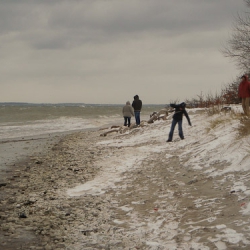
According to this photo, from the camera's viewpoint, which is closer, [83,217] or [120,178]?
[83,217]

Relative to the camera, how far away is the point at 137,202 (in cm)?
668

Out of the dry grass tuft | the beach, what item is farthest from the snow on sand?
the dry grass tuft

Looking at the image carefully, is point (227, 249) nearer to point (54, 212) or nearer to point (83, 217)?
point (83, 217)

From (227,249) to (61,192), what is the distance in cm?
440

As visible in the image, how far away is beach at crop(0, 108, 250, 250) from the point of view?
4.89 meters

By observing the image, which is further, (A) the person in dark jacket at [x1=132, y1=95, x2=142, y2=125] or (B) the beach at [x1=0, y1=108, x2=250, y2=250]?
(A) the person in dark jacket at [x1=132, y1=95, x2=142, y2=125]

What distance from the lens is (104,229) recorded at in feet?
17.8

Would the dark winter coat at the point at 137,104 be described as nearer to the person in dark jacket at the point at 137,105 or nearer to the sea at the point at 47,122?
the person in dark jacket at the point at 137,105

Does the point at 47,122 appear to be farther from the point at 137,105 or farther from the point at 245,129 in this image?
the point at 245,129

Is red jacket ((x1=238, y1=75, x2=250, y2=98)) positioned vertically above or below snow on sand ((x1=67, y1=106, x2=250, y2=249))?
above

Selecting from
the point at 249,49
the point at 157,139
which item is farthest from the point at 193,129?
the point at 249,49

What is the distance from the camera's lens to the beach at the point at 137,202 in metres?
4.89

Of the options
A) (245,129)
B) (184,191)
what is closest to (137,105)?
(245,129)

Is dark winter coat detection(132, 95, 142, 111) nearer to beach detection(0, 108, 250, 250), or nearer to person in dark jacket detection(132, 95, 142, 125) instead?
person in dark jacket detection(132, 95, 142, 125)
